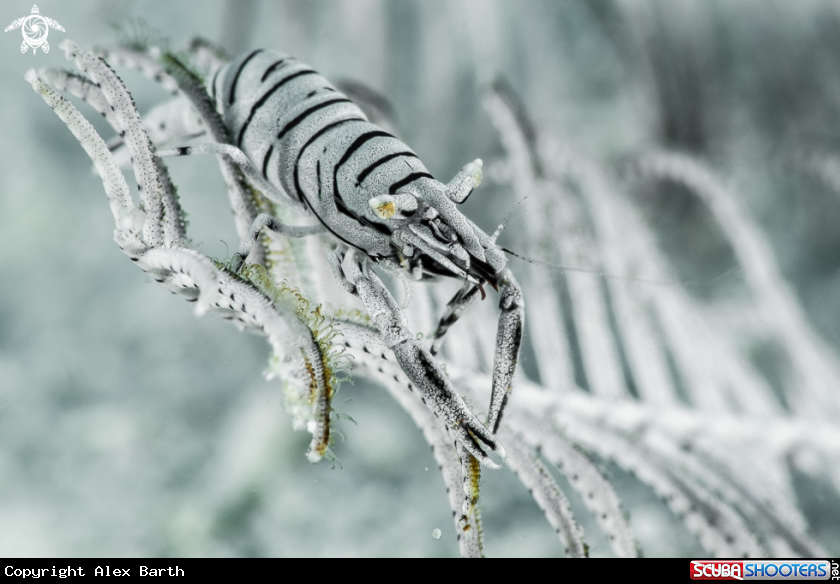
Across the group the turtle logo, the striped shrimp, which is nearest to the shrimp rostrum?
the striped shrimp

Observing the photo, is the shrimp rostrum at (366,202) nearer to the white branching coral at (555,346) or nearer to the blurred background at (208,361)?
the white branching coral at (555,346)

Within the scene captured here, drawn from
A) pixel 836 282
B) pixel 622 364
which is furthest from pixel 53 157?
pixel 836 282

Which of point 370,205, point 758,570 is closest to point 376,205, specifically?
point 370,205

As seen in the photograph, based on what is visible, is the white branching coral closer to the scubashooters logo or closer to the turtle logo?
the scubashooters logo

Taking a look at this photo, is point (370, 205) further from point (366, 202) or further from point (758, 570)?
point (758, 570)

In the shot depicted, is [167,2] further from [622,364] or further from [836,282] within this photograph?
[836,282]
